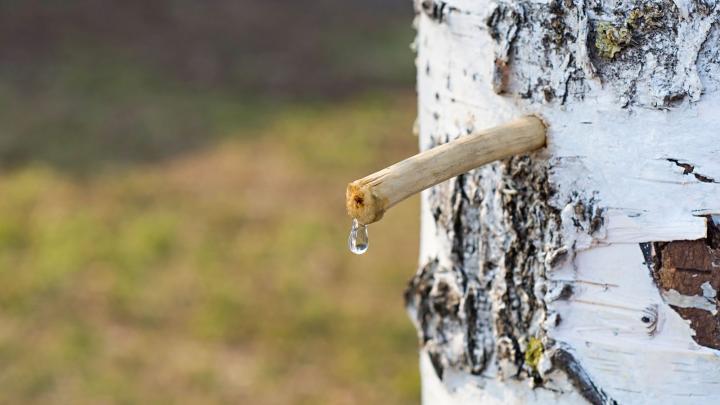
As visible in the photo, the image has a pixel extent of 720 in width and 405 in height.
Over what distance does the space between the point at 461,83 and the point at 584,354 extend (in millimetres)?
304

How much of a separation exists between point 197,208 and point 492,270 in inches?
135

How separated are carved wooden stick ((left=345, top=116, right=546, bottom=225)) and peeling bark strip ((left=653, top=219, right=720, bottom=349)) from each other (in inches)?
6.3

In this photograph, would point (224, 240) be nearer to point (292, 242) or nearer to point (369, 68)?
point (292, 242)

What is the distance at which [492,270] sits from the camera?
94 centimetres

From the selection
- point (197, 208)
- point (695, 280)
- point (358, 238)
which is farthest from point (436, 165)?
point (197, 208)

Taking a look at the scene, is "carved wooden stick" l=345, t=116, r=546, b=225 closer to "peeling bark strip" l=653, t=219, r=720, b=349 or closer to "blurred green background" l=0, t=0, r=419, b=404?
"peeling bark strip" l=653, t=219, r=720, b=349

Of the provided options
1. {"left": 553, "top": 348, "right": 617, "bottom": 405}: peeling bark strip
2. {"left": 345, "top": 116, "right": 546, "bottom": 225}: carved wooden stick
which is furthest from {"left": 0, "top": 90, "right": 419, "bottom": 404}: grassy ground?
{"left": 345, "top": 116, "right": 546, "bottom": 225}: carved wooden stick

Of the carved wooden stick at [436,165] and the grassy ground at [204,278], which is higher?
the grassy ground at [204,278]

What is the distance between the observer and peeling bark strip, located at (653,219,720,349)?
82 cm

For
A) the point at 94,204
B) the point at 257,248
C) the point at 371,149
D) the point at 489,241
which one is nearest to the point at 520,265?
the point at 489,241

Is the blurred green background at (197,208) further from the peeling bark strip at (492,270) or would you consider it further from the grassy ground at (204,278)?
the peeling bark strip at (492,270)

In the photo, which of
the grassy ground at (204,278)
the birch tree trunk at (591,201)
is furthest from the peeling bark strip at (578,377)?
the grassy ground at (204,278)

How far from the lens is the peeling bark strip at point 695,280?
2.68ft

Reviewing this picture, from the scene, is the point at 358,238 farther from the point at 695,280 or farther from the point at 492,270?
the point at 695,280
